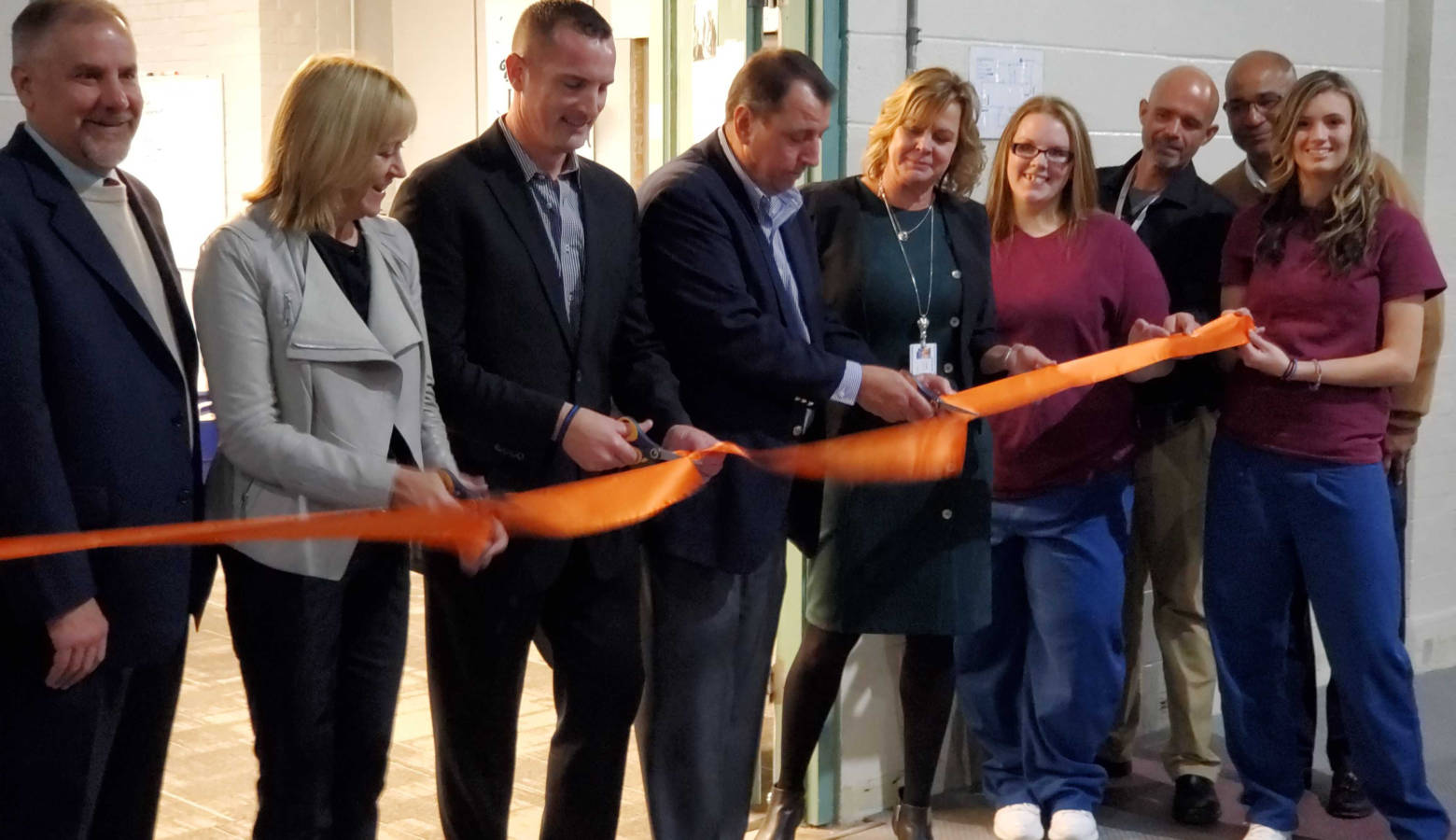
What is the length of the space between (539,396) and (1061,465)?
1.45m

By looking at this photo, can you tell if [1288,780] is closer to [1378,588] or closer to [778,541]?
[1378,588]

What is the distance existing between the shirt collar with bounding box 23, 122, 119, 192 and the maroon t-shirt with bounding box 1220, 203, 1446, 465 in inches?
94.5

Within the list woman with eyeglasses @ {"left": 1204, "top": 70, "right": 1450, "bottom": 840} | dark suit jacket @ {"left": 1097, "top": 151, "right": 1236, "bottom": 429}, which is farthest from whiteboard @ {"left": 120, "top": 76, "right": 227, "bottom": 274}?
woman with eyeglasses @ {"left": 1204, "top": 70, "right": 1450, "bottom": 840}

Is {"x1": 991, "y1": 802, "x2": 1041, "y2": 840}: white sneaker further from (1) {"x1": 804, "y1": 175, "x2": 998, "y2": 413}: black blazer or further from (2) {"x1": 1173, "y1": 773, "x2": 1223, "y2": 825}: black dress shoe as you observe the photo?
(1) {"x1": 804, "y1": 175, "x2": 998, "y2": 413}: black blazer

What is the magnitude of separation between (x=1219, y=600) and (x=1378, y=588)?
0.34m

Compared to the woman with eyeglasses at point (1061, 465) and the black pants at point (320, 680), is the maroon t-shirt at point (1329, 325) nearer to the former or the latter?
the woman with eyeglasses at point (1061, 465)

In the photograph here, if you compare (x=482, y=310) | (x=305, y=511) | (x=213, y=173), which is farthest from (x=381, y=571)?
(x=213, y=173)

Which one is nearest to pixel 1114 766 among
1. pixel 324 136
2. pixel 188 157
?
pixel 324 136

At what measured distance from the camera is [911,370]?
3.31m

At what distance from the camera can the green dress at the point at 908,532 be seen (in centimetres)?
332

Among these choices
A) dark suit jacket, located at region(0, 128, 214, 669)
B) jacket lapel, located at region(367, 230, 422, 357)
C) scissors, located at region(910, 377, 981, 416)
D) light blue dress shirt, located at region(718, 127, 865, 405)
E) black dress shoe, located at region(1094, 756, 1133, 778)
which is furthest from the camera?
black dress shoe, located at region(1094, 756, 1133, 778)

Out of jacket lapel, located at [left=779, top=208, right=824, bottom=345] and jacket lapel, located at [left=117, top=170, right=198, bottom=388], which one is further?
jacket lapel, located at [left=779, top=208, right=824, bottom=345]

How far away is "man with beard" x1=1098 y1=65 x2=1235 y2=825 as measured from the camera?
3801 mm

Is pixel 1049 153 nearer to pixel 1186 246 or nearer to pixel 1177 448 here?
pixel 1186 246
